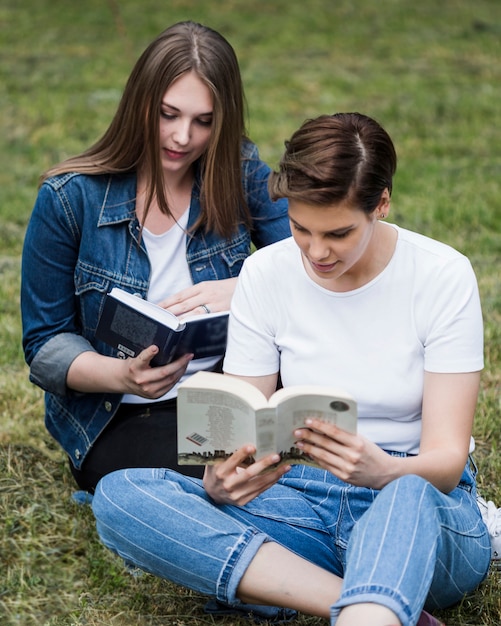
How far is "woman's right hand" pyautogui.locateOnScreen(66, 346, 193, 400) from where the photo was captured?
2.81m

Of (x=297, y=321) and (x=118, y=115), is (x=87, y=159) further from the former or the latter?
(x=297, y=321)

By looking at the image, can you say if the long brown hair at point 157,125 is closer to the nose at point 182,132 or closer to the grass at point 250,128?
the nose at point 182,132

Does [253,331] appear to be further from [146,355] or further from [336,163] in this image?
[336,163]

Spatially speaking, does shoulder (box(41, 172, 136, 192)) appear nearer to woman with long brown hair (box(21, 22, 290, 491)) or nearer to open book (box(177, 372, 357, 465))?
woman with long brown hair (box(21, 22, 290, 491))

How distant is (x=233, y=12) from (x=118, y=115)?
8.60 metres

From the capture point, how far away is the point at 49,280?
121 inches

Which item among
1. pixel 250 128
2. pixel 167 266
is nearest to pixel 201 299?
pixel 167 266

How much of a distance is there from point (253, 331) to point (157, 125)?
0.71 meters

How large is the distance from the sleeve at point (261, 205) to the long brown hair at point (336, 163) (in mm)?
805

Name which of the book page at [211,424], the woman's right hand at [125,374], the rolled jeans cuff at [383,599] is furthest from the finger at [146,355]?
the rolled jeans cuff at [383,599]

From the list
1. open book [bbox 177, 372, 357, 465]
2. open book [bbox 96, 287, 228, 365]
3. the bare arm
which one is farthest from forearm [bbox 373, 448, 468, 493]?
open book [bbox 96, 287, 228, 365]

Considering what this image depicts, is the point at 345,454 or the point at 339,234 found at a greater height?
the point at 339,234

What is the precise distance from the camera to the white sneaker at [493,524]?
2.76 metres

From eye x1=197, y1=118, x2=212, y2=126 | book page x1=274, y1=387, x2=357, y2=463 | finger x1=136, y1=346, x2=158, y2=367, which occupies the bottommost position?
finger x1=136, y1=346, x2=158, y2=367
